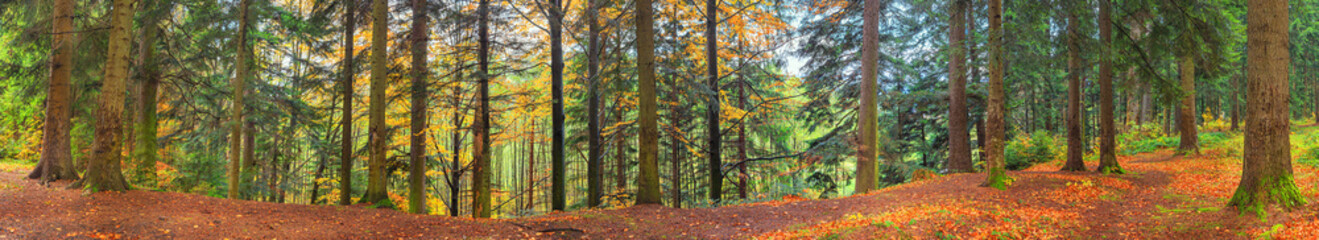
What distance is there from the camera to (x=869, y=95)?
1133 centimetres

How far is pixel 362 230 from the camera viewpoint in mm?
7223

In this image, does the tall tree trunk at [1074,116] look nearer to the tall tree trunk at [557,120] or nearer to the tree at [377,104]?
the tall tree trunk at [557,120]

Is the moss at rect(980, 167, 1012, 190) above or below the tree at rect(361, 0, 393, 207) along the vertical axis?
below

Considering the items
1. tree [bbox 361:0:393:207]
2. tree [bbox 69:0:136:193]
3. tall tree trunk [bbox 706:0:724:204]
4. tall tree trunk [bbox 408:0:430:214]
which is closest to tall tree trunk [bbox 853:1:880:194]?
tall tree trunk [bbox 706:0:724:204]

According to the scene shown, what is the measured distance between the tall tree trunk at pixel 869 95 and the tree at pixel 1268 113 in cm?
549

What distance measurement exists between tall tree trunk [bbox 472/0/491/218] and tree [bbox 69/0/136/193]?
198 inches

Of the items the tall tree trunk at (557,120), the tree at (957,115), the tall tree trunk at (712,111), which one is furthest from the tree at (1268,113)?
the tall tree trunk at (557,120)

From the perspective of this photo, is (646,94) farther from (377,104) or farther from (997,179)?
(997,179)

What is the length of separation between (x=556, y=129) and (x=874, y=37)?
6.53 metres

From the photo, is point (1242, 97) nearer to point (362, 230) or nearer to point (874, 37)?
point (874, 37)

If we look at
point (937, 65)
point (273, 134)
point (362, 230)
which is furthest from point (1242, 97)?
point (273, 134)

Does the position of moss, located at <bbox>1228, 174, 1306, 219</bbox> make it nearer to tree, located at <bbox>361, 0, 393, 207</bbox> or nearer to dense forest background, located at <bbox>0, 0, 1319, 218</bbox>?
dense forest background, located at <bbox>0, 0, 1319, 218</bbox>

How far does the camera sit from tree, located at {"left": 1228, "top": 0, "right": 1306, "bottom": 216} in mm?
5914

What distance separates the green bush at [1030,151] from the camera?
16.9m
